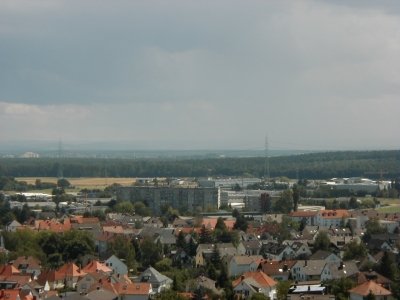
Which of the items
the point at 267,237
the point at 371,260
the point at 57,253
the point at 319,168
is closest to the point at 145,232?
the point at 267,237

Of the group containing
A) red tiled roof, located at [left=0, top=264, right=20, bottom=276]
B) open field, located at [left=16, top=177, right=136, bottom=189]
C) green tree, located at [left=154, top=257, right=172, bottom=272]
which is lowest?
green tree, located at [left=154, top=257, right=172, bottom=272]

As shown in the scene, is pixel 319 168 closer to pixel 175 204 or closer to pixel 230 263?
pixel 175 204

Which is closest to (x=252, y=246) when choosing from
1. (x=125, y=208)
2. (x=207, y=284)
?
(x=207, y=284)

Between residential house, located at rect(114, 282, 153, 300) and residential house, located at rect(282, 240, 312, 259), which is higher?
residential house, located at rect(282, 240, 312, 259)

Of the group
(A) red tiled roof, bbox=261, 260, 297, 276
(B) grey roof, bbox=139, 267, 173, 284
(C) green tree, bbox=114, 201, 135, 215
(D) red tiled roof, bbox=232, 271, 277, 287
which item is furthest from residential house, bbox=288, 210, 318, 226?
(D) red tiled roof, bbox=232, 271, 277, 287

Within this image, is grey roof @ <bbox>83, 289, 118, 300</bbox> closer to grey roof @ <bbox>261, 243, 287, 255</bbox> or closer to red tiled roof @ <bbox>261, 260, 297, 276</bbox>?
red tiled roof @ <bbox>261, 260, 297, 276</bbox>

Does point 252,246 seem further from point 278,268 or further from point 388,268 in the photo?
point 388,268

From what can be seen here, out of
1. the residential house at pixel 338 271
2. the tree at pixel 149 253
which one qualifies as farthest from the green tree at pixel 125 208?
the residential house at pixel 338 271
